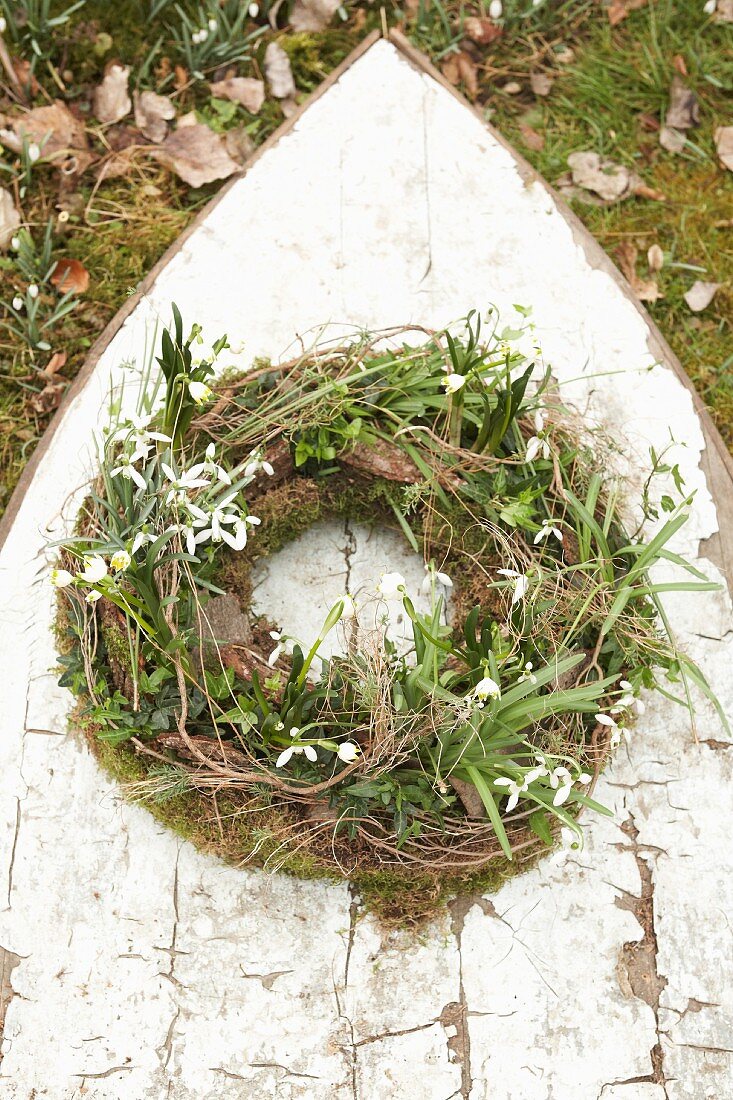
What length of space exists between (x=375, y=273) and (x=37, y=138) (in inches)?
53.9

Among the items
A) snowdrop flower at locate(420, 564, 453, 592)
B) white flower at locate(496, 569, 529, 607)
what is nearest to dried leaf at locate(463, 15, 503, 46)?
snowdrop flower at locate(420, 564, 453, 592)

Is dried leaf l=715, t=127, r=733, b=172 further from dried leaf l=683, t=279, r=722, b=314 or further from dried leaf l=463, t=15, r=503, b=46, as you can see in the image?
dried leaf l=463, t=15, r=503, b=46

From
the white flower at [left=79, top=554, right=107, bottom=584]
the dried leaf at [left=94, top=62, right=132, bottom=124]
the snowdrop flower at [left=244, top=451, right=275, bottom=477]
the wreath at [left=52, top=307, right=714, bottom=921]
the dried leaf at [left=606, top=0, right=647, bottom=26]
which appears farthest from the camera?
the dried leaf at [left=606, top=0, right=647, bottom=26]

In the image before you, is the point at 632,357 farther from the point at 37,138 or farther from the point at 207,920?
the point at 37,138

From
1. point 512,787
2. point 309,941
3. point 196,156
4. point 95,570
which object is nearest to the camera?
point 95,570

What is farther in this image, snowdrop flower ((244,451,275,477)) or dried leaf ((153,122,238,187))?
dried leaf ((153,122,238,187))

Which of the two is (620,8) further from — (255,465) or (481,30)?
(255,465)

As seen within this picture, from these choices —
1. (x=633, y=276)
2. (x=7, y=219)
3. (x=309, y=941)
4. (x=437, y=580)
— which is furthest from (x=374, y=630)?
(x=7, y=219)

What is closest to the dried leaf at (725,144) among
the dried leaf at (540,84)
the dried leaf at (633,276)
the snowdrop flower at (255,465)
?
the dried leaf at (633,276)

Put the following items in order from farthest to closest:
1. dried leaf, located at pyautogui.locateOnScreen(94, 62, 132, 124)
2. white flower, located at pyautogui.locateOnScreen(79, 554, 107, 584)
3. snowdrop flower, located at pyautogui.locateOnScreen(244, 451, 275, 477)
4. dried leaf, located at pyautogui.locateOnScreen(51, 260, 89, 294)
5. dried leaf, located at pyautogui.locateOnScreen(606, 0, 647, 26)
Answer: dried leaf, located at pyautogui.locateOnScreen(606, 0, 647, 26)
dried leaf, located at pyautogui.locateOnScreen(94, 62, 132, 124)
dried leaf, located at pyautogui.locateOnScreen(51, 260, 89, 294)
snowdrop flower, located at pyautogui.locateOnScreen(244, 451, 275, 477)
white flower, located at pyautogui.locateOnScreen(79, 554, 107, 584)

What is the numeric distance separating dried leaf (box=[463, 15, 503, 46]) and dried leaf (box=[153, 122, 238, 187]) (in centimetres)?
94

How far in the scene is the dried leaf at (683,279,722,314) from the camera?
3.04 meters

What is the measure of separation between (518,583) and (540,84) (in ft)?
7.08

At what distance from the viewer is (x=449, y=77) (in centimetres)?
323
